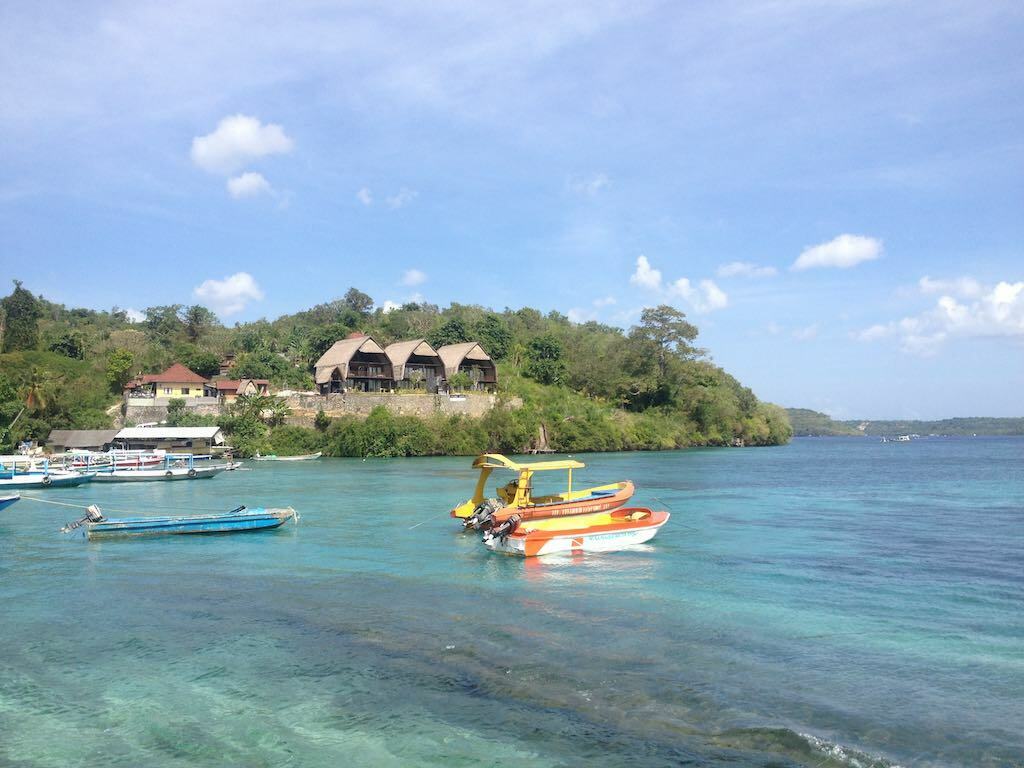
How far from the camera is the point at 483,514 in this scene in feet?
73.0

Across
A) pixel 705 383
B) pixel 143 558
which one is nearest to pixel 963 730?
pixel 143 558

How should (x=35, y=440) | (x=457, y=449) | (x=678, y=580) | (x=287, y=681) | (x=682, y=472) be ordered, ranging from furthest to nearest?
(x=457, y=449) → (x=35, y=440) → (x=682, y=472) → (x=678, y=580) → (x=287, y=681)

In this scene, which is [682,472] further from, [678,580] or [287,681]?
[287,681]

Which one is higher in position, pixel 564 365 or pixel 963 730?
pixel 564 365

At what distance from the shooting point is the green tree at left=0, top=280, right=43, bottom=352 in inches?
2894

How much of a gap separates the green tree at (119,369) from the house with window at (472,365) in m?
29.2

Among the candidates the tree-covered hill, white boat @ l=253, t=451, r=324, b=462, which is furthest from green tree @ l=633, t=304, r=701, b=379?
white boat @ l=253, t=451, r=324, b=462

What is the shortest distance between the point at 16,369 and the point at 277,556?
59578 mm

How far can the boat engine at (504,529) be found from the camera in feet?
64.6

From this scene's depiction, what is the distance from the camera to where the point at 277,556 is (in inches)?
797

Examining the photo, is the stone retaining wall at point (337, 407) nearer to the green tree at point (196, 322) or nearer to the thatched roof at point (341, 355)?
the thatched roof at point (341, 355)

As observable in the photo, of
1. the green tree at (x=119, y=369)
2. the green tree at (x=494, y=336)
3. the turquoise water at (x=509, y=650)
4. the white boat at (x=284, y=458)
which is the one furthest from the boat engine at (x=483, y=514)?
the green tree at (x=494, y=336)

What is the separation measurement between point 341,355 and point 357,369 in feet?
7.40

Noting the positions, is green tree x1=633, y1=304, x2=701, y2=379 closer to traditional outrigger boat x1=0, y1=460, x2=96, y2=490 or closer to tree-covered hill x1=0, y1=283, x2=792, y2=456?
tree-covered hill x1=0, y1=283, x2=792, y2=456
